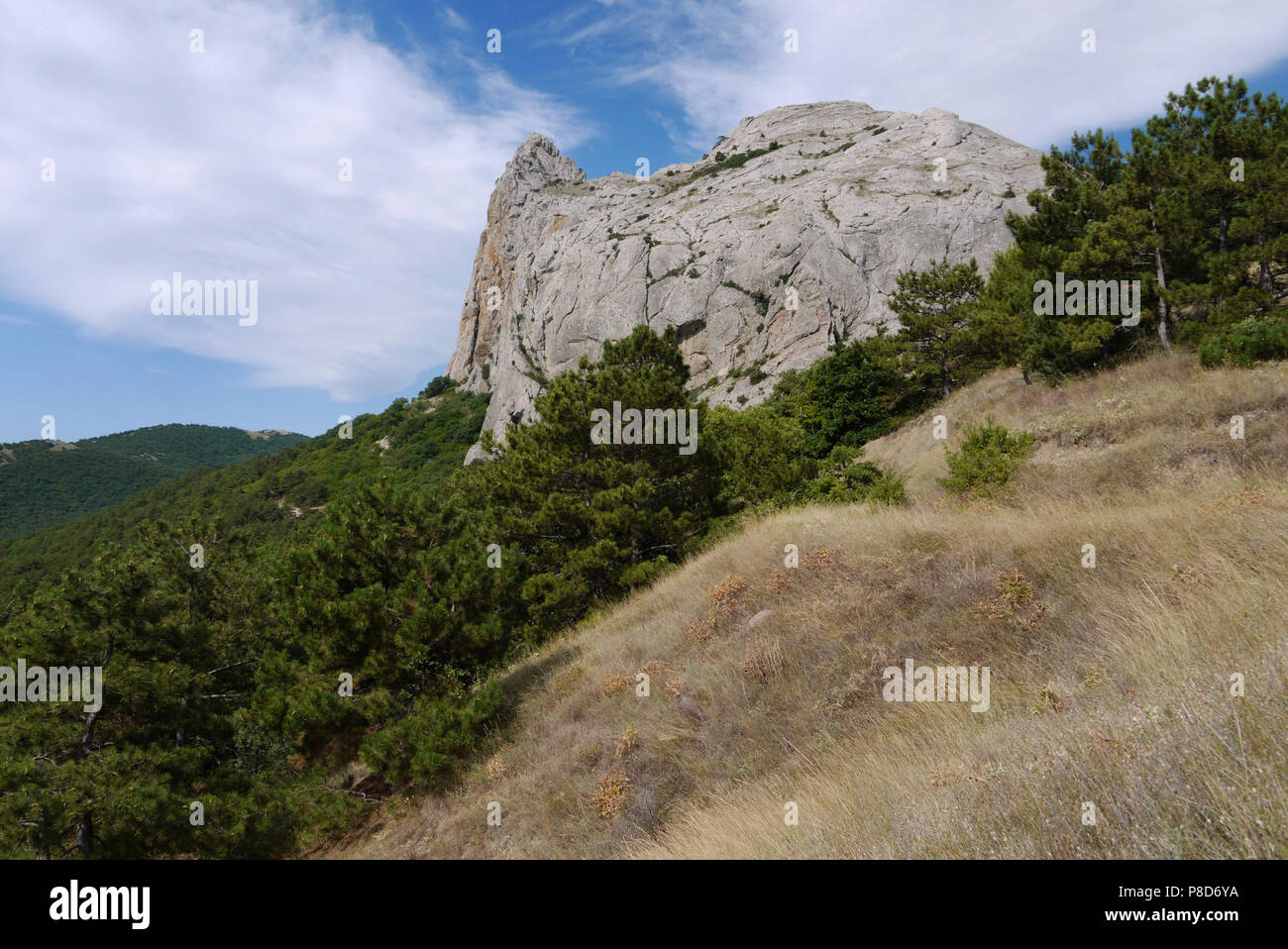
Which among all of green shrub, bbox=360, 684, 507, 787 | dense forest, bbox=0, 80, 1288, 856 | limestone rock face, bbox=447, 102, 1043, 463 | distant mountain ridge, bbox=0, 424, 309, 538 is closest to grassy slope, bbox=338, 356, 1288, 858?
green shrub, bbox=360, 684, 507, 787

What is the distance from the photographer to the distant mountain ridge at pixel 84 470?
100375 mm

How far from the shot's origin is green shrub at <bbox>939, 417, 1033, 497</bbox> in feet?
34.9

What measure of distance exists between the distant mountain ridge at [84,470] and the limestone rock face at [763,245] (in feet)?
285

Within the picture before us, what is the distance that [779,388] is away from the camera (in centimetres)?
4141

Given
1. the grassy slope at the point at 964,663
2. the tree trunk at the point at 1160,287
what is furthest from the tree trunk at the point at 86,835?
the tree trunk at the point at 1160,287

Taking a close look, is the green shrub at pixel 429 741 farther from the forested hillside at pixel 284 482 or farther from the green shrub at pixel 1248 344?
the forested hillside at pixel 284 482

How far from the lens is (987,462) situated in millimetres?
10836

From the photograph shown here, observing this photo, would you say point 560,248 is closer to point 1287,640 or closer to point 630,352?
point 630,352

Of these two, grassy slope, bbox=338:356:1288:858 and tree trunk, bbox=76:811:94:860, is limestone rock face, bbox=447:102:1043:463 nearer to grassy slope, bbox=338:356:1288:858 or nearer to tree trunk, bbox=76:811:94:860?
grassy slope, bbox=338:356:1288:858

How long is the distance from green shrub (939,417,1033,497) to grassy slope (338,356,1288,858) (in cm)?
44

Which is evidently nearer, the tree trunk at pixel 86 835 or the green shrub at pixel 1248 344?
the tree trunk at pixel 86 835
